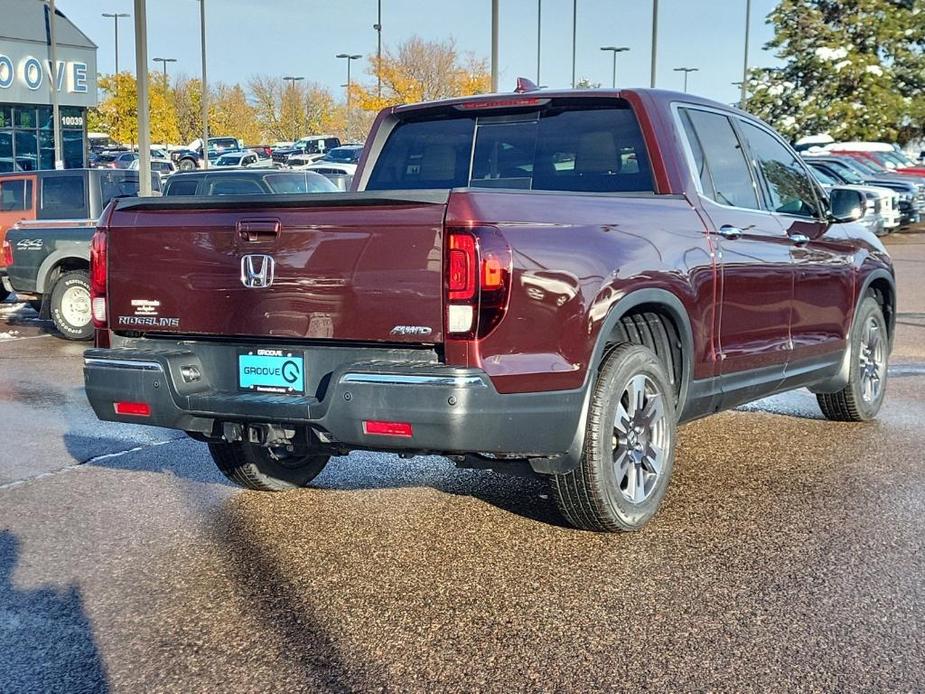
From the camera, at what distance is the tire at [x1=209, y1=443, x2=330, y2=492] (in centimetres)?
605

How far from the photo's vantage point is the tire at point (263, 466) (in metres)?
6.05

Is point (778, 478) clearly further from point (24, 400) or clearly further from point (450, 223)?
point (24, 400)

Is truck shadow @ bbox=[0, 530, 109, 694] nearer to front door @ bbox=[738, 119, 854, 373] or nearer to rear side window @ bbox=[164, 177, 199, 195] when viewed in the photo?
front door @ bbox=[738, 119, 854, 373]

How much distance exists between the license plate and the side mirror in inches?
149

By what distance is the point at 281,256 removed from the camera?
4824 millimetres

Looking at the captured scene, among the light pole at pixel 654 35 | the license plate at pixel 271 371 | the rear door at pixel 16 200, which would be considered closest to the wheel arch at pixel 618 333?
the license plate at pixel 271 371

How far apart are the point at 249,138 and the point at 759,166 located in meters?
87.0

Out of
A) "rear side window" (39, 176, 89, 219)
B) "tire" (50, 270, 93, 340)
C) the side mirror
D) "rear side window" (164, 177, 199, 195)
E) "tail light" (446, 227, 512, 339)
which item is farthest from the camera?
"rear side window" (164, 177, 199, 195)

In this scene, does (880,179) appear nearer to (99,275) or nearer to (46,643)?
(99,275)

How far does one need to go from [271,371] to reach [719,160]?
266cm

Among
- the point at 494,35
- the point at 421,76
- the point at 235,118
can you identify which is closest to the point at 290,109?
the point at 235,118

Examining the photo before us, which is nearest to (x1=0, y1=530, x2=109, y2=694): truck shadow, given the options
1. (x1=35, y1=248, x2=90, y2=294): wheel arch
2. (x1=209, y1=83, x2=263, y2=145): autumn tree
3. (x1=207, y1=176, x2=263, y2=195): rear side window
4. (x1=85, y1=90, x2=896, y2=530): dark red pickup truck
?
(x1=85, y1=90, x2=896, y2=530): dark red pickup truck

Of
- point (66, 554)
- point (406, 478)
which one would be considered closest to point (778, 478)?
point (406, 478)

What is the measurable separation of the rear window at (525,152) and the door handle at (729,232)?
0.43 metres
